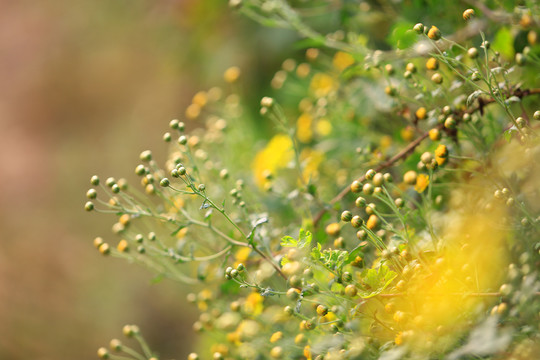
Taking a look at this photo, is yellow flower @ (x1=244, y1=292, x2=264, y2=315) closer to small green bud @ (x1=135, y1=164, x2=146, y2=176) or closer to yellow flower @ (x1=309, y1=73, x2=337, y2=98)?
small green bud @ (x1=135, y1=164, x2=146, y2=176)

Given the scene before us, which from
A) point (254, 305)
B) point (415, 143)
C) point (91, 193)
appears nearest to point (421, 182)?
point (415, 143)

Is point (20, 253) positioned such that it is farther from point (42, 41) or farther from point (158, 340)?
point (42, 41)

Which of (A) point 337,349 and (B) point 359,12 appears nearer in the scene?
(A) point 337,349

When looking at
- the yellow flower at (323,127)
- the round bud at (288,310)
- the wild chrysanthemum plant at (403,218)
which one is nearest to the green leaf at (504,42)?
the wild chrysanthemum plant at (403,218)

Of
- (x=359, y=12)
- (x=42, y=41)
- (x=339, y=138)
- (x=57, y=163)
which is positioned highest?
(x=42, y=41)

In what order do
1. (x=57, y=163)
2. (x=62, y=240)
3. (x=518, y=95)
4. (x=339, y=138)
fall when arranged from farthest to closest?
(x=57, y=163) < (x=62, y=240) < (x=339, y=138) < (x=518, y=95)

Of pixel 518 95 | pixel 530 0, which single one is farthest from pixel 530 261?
pixel 530 0

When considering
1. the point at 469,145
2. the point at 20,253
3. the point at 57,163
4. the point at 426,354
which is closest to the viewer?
the point at 426,354

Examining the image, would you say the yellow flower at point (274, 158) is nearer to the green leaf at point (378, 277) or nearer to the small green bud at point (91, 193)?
the small green bud at point (91, 193)

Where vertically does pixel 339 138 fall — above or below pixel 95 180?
above
